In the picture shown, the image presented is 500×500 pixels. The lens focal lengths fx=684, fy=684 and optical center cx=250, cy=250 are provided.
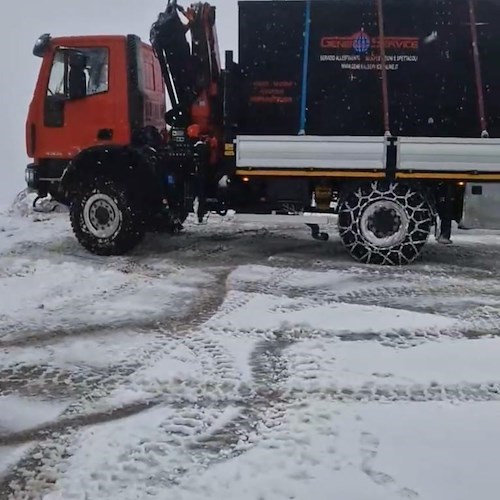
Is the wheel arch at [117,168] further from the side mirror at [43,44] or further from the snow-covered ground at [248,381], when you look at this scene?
the side mirror at [43,44]

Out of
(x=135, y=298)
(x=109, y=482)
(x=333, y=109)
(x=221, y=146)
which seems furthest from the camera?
(x=221, y=146)

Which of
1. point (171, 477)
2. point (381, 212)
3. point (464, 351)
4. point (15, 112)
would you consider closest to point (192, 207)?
point (381, 212)

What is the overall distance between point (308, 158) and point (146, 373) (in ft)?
13.4

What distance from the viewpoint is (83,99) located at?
8.56m

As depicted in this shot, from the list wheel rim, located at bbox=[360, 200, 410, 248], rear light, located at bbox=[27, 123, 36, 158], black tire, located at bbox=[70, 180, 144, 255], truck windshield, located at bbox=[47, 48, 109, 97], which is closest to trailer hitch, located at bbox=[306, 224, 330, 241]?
wheel rim, located at bbox=[360, 200, 410, 248]

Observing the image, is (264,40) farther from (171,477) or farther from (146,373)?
(171,477)

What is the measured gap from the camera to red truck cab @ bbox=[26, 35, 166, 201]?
8438 mm

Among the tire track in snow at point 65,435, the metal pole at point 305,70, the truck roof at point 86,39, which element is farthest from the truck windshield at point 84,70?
the tire track in snow at point 65,435

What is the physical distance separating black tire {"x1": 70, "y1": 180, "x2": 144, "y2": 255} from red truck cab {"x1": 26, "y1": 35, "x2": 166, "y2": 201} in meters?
0.53

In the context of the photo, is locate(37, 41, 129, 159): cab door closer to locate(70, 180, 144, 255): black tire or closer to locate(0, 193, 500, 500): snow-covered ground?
locate(70, 180, 144, 255): black tire

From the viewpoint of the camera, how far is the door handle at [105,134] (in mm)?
8562

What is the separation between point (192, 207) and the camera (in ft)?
29.3

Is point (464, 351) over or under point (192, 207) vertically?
under

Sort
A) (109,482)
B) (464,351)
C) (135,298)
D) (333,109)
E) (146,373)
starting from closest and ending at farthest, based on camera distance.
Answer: (109,482), (146,373), (464,351), (135,298), (333,109)
